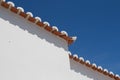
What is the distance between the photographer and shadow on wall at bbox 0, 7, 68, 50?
7650 mm

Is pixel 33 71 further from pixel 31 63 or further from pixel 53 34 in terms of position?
pixel 53 34

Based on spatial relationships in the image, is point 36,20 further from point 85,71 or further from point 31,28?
point 85,71

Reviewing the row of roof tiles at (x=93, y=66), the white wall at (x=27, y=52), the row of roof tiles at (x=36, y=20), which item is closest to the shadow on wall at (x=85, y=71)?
the row of roof tiles at (x=93, y=66)

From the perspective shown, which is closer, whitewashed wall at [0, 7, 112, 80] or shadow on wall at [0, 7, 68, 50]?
whitewashed wall at [0, 7, 112, 80]

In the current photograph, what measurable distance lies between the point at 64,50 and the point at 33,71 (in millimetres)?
1824

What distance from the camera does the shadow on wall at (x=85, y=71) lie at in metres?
9.92

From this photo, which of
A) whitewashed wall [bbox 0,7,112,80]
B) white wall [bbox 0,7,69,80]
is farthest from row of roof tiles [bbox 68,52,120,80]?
white wall [bbox 0,7,69,80]

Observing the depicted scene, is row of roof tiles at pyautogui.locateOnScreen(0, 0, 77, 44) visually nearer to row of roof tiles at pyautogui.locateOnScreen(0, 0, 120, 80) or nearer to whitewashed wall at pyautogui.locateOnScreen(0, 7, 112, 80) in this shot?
row of roof tiles at pyautogui.locateOnScreen(0, 0, 120, 80)

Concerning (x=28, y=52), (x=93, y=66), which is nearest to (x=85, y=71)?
(x=93, y=66)

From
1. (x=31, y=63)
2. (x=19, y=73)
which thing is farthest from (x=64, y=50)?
(x=19, y=73)

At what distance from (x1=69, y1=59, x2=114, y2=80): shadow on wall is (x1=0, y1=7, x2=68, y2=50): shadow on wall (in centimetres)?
108

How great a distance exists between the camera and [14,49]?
728cm

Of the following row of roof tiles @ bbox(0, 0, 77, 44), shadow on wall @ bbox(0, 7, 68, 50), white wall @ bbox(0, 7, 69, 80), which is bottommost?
white wall @ bbox(0, 7, 69, 80)

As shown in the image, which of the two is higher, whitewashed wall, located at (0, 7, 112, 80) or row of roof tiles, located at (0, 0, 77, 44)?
row of roof tiles, located at (0, 0, 77, 44)
